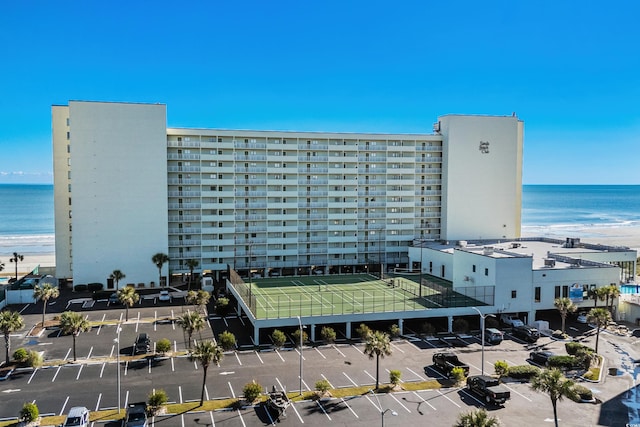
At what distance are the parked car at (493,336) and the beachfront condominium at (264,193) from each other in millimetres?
36530

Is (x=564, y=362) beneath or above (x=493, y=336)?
above

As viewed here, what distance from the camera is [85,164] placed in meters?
73.6

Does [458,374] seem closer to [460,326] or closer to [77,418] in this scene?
[460,326]

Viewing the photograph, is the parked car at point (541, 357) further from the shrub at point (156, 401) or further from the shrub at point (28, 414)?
the shrub at point (28, 414)

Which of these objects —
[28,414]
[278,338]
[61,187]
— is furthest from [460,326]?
[61,187]

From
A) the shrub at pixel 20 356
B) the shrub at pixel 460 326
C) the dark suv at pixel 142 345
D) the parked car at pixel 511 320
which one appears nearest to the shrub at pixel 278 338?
the dark suv at pixel 142 345

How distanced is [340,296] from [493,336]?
1803 cm

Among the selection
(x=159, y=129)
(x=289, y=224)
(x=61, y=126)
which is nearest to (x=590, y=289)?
(x=289, y=224)

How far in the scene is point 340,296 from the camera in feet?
198

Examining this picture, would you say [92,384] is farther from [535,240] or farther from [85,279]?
[535,240]

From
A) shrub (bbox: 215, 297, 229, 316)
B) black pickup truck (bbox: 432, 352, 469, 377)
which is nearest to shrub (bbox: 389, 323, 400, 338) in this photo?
black pickup truck (bbox: 432, 352, 469, 377)

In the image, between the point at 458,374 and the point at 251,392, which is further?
the point at 458,374

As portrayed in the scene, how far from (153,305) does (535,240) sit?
200 ft

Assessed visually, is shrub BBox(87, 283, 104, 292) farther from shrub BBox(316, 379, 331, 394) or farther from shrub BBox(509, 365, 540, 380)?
shrub BBox(509, 365, 540, 380)
